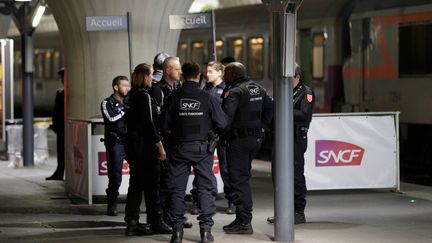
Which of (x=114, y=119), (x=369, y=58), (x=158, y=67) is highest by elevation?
(x=369, y=58)

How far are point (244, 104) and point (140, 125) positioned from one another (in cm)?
115

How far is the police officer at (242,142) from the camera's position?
11055mm

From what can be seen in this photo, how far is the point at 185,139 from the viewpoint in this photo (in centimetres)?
1025

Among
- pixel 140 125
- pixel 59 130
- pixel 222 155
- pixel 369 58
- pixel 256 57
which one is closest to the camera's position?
pixel 140 125

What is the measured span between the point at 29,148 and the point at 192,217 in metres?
7.42

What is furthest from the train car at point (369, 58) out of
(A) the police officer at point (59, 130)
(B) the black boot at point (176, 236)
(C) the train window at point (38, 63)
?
(C) the train window at point (38, 63)

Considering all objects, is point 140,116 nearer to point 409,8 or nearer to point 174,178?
point 174,178

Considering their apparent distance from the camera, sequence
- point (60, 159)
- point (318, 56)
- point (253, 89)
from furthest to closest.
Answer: point (318, 56) → point (60, 159) → point (253, 89)

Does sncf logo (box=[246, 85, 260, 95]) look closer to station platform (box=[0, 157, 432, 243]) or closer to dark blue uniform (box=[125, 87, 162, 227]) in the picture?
dark blue uniform (box=[125, 87, 162, 227])

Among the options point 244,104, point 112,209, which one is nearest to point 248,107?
point 244,104

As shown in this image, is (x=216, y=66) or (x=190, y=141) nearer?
(x=190, y=141)

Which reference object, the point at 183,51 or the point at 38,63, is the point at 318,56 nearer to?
the point at 183,51

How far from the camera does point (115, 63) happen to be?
14828 millimetres

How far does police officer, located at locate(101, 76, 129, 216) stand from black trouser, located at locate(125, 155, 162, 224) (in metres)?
1.48
